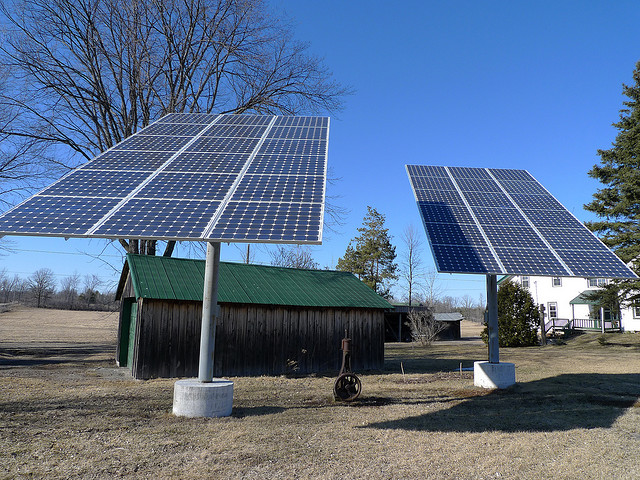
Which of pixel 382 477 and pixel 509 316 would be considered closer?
pixel 382 477

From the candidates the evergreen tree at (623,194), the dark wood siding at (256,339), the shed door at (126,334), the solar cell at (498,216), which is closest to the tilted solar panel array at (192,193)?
the solar cell at (498,216)

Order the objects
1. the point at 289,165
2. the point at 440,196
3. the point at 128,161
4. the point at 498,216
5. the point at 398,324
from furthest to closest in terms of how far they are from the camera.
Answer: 1. the point at 398,324
2. the point at 440,196
3. the point at 498,216
4. the point at 128,161
5. the point at 289,165

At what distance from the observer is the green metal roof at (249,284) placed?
52.6 feet

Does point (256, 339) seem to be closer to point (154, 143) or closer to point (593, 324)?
point (154, 143)

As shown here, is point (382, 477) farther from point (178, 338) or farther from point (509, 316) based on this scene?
point (509, 316)

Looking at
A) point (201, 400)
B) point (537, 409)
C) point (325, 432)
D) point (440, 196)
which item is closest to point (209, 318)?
point (201, 400)

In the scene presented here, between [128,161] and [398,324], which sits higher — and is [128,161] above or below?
above

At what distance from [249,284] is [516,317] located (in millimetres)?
22500

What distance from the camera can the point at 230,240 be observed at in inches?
287

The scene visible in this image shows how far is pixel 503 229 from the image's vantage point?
13.1 m

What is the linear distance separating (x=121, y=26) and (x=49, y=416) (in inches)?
751

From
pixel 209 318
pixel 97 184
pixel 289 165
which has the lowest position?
pixel 209 318

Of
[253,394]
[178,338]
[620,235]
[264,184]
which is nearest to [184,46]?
[178,338]

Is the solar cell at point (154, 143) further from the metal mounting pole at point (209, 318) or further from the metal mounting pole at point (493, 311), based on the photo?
the metal mounting pole at point (493, 311)
